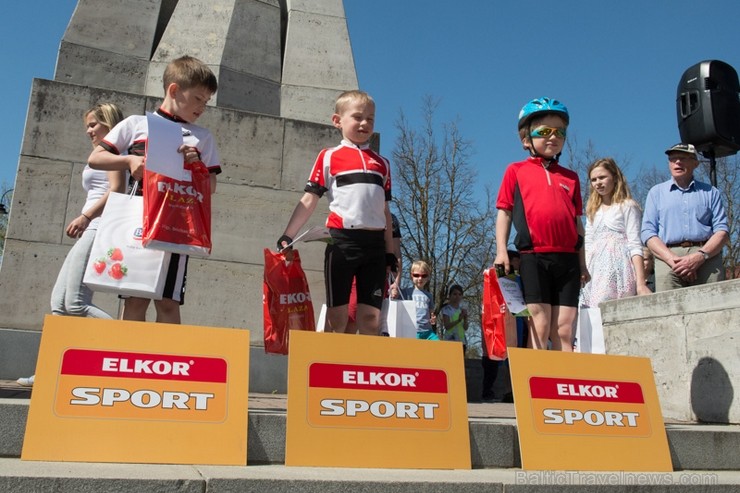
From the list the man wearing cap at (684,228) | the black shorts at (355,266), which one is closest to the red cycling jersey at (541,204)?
the black shorts at (355,266)

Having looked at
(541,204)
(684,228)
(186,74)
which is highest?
(186,74)

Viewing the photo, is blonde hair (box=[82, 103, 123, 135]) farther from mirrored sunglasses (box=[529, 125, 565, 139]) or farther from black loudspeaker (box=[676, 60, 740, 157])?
black loudspeaker (box=[676, 60, 740, 157])

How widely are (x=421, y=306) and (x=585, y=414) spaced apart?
14.9ft

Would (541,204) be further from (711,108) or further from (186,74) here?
(711,108)

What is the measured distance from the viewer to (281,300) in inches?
171

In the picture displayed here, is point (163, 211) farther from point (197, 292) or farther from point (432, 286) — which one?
point (432, 286)

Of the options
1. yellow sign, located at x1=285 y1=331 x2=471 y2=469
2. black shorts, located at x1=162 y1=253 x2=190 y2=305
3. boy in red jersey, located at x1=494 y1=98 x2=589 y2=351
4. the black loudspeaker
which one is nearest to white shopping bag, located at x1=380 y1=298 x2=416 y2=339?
boy in red jersey, located at x1=494 y1=98 x2=589 y2=351

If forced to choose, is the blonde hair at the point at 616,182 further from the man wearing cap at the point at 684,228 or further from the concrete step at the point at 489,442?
the concrete step at the point at 489,442

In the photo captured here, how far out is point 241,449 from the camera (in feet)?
9.67

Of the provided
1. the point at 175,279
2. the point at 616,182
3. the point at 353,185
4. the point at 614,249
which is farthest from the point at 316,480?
the point at 616,182

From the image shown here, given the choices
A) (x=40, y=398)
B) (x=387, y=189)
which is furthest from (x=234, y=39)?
(x=40, y=398)

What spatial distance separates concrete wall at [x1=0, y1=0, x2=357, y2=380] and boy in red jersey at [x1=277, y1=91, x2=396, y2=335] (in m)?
2.44

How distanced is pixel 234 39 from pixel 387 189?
4.08 metres

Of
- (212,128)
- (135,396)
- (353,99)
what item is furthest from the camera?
(212,128)
